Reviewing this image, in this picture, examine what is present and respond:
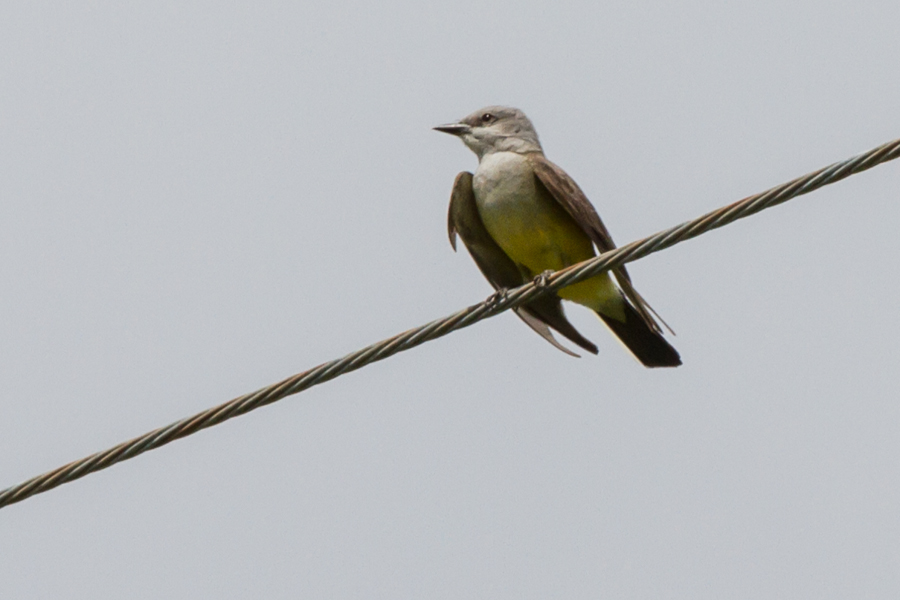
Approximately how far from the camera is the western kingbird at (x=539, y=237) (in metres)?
7.32

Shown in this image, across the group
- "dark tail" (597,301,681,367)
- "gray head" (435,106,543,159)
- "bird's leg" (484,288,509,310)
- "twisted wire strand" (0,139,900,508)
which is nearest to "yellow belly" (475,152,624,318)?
"dark tail" (597,301,681,367)

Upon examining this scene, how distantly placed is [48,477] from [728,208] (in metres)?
2.56

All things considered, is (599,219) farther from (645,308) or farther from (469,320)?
(469,320)

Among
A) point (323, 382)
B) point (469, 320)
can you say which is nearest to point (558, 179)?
point (469, 320)

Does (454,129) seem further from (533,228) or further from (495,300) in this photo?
(495,300)

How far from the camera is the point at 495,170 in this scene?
764 centimetres

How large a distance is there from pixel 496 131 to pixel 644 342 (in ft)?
5.50

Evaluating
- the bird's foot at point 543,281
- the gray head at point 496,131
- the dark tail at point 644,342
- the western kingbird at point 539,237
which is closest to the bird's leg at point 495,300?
the bird's foot at point 543,281

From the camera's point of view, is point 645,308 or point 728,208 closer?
point 728,208

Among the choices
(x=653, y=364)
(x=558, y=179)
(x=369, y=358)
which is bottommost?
(x=653, y=364)

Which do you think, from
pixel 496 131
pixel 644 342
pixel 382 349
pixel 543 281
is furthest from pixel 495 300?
pixel 496 131

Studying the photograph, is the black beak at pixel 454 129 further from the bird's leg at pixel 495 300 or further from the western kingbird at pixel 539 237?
the bird's leg at pixel 495 300

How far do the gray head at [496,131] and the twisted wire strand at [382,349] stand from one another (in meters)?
3.13

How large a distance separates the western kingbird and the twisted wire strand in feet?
6.94
